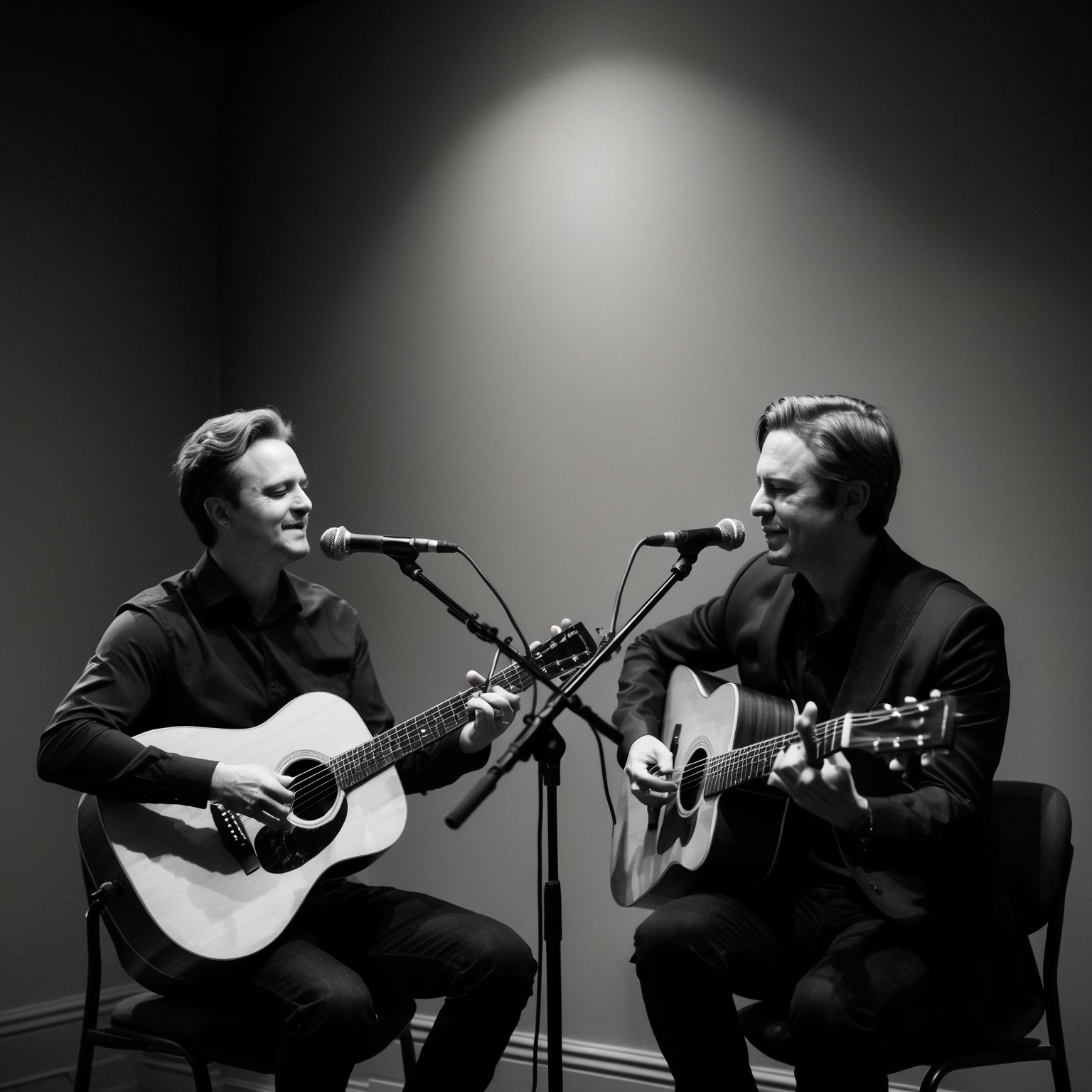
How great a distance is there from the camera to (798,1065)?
2.19 metres

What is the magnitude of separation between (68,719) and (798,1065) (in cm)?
162

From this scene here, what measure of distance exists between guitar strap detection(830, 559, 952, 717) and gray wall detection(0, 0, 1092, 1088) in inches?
24.4

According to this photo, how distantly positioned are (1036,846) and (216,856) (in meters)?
1.68

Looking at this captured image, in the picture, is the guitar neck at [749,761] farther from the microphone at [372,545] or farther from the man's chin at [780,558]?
the microphone at [372,545]

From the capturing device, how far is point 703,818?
248 cm

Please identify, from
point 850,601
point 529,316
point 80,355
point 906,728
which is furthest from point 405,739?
point 80,355

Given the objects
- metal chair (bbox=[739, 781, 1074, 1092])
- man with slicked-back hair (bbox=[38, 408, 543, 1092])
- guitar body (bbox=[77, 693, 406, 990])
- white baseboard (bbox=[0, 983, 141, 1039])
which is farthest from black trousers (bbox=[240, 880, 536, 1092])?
white baseboard (bbox=[0, 983, 141, 1039])

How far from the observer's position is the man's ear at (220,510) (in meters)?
2.90

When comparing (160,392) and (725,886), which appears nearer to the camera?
(725,886)

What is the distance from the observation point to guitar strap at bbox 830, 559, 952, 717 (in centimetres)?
238

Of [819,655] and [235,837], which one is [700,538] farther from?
[235,837]

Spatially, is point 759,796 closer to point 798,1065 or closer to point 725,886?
point 725,886

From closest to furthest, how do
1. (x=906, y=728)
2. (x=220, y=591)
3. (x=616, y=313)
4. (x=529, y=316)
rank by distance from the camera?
(x=906, y=728), (x=220, y=591), (x=616, y=313), (x=529, y=316)

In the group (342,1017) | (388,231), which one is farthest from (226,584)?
(388,231)
